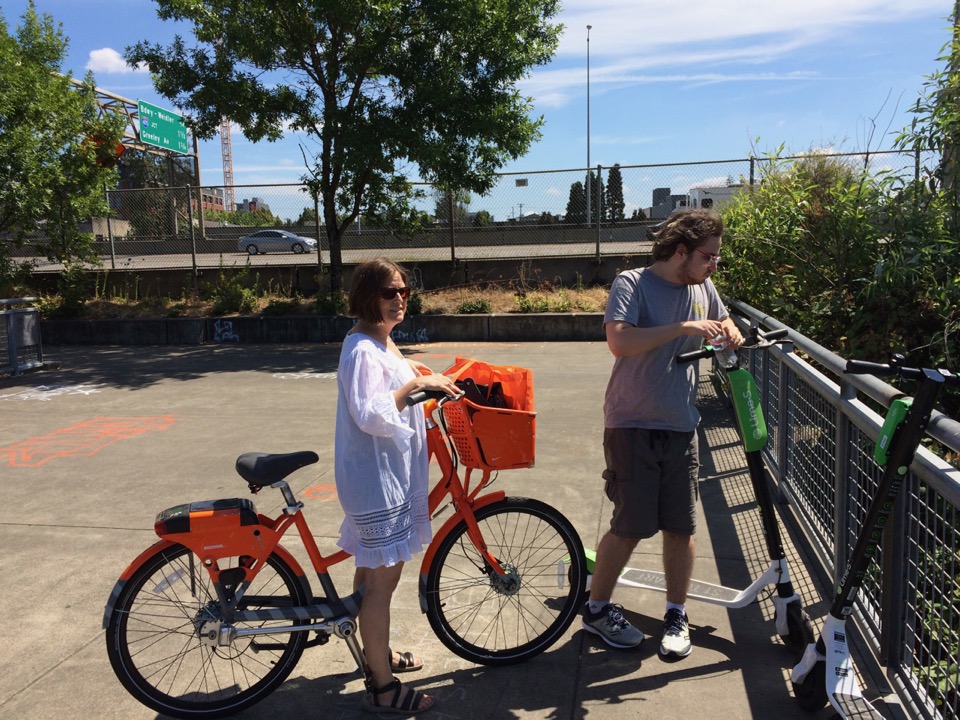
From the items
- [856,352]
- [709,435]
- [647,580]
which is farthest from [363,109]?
[647,580]

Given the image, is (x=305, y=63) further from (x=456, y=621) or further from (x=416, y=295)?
(x=456, y=621)

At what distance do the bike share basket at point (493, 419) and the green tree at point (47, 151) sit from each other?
1241 cm

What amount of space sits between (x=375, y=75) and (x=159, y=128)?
20470 mm

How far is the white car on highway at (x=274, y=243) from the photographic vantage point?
53.9ft

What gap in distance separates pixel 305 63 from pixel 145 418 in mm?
8360

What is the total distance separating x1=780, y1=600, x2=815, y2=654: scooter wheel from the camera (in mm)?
3158

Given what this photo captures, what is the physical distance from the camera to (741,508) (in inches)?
197

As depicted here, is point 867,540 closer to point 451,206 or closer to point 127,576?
point 127,576

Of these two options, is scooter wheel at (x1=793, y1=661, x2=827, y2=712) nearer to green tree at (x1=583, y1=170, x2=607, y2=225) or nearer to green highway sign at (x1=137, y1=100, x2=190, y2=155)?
green tree at (x1=583, y1=170, x2=607, y2=225)

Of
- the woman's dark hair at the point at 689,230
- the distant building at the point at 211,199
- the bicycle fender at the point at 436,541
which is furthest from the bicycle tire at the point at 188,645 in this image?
the distant building at the point at 211,199

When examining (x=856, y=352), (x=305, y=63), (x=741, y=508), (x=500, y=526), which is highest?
(x=305, y=63)

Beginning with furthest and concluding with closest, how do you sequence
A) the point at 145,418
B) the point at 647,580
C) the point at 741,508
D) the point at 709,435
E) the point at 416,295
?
the point at 416,295 → the point at 145,418 → the point at 709,435 → the point at 741,508 → the point at 647,580

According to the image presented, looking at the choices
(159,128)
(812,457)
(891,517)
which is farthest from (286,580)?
(159,128)

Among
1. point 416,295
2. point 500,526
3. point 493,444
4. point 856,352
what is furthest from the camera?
point 416,295
